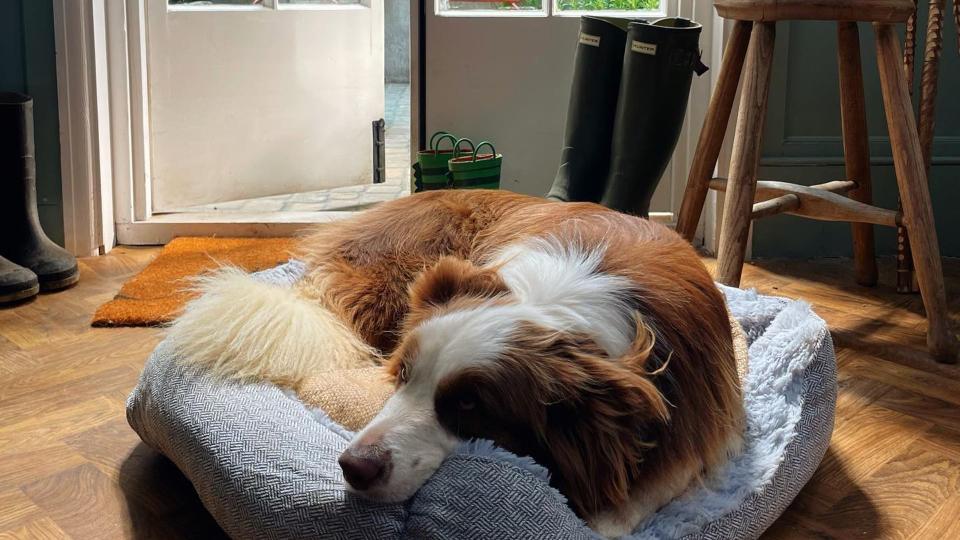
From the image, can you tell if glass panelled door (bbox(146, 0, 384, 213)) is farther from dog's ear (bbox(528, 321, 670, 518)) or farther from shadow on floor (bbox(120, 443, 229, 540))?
dog's ear (bbox(528, 321, 670, 518))

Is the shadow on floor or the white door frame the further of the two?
the white door frame

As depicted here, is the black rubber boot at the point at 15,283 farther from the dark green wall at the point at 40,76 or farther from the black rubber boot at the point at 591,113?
the black rubber boot at the point at 591,113

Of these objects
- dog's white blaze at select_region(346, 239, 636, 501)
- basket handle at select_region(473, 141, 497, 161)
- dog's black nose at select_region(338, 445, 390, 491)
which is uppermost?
basket handle at select_region(473, 141, 497, 161)

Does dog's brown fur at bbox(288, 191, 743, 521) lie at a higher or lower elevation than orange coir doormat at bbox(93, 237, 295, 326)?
higher

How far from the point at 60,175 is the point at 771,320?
1905mm

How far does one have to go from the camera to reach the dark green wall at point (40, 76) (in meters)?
2.71

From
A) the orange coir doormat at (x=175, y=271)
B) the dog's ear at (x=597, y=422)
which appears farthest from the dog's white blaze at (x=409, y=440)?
the orange coir doormat at (x=175, y=271)

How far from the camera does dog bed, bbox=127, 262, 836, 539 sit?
1194 millimetres

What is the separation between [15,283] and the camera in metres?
2.45

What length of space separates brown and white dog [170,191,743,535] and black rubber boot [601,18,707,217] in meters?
0.73

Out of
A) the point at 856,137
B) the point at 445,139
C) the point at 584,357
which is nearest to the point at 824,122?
the point at 856,137

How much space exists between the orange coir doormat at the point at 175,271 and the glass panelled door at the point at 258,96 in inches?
13.1

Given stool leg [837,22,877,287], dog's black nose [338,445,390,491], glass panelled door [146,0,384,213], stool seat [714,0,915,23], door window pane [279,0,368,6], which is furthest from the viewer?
door window pane [279,0,368,6]

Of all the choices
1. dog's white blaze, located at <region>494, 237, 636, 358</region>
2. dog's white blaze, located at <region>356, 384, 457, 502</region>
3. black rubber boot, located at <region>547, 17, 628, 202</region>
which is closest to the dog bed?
dog's white blaze, located at <region>356, 384, 457, 502</region>
